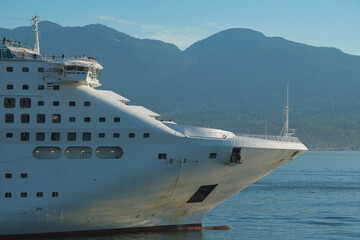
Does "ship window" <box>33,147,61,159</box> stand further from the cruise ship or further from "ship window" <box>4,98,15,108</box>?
"ship window" <box>4,98,15,108</box>

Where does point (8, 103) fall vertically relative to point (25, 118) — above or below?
above

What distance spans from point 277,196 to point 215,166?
27.2 m

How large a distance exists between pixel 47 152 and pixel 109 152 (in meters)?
2.93

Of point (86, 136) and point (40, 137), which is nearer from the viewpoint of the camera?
point (40, 137)

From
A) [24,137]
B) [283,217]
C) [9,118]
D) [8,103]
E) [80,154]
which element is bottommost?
[283,217]

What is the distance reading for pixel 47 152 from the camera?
27203 millimetres

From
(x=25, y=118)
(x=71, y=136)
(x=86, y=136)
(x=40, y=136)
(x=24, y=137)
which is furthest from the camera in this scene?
(x=86, y=136)

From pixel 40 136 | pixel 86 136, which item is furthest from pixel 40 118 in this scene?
pixel 86 136

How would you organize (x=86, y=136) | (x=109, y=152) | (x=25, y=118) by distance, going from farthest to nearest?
(x=109, y=152) < (x=86, y=136) < (x=25, y=118)

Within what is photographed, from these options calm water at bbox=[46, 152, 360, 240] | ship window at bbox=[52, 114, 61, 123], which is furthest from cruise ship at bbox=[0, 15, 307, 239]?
calm water at bbox=[46, 152, 360, 240]

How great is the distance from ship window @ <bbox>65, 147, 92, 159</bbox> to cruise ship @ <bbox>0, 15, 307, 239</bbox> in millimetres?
48

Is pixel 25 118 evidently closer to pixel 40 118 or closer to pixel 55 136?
pixel 40 118

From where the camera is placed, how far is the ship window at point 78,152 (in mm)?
27297

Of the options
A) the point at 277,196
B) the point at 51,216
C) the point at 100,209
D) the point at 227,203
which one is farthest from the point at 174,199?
the point at 277,196
